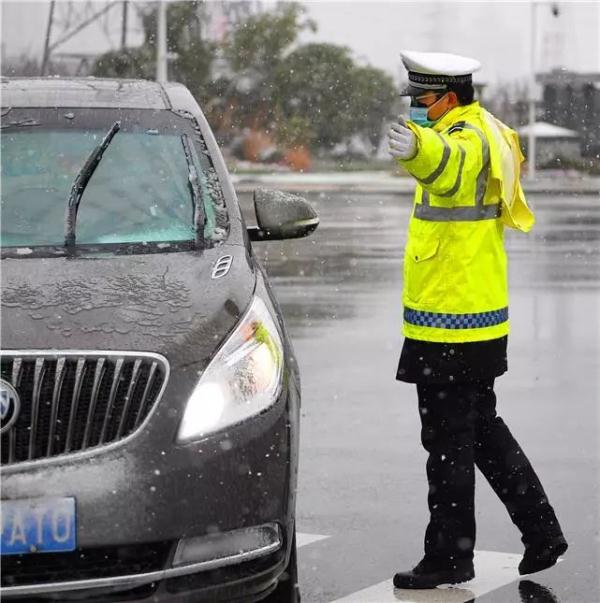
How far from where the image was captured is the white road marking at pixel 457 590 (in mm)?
5066

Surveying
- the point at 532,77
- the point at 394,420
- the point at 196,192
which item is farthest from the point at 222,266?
the point at 532,77

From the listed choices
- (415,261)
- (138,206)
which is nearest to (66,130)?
(138,206)

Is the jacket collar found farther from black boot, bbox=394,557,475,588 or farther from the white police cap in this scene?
black boot, bbox=394,557,475,588

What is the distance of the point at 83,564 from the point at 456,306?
1851 millimetres

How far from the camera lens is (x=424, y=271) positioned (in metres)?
5.21

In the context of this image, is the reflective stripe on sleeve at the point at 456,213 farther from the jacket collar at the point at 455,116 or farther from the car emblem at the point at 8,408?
Answer: the car emblem at the point at 8,408

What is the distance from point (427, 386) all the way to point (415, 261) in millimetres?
416

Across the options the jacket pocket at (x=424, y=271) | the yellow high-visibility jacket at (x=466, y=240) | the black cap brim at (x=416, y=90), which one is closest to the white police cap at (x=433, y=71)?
the black cap brim at (x=416, y=90)

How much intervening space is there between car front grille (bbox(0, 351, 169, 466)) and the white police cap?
1.77 m

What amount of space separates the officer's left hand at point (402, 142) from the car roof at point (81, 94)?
1055 millimetres

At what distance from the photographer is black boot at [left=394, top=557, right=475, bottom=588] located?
5.18 meters

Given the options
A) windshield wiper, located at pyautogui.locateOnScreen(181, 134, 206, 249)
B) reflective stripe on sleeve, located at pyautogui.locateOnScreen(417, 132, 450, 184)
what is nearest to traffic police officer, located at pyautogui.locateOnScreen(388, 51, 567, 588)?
reflective stripe on sleeve, located at pyautogui.locateOnScreen(417, 132, 450, 184)

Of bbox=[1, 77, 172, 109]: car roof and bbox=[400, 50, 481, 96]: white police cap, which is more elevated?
bbox=[400, 50, 481, 96]: white police cap

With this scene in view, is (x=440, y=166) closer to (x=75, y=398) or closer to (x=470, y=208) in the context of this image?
(x=470, y=208)
